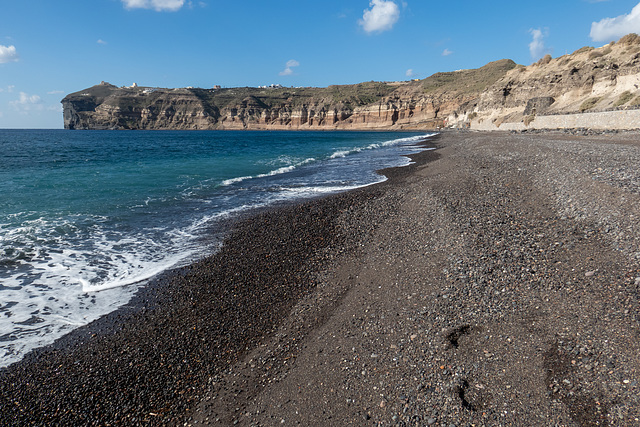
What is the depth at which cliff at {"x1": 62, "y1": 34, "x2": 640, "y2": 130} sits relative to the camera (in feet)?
151

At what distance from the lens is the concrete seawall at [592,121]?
2792 centimetres

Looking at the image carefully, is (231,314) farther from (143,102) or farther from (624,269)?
(143,102)

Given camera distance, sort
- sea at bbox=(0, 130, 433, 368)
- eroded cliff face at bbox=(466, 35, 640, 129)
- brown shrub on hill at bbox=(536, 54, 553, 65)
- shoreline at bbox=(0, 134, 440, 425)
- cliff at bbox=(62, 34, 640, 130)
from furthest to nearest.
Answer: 1. brown shrub on hill at bbox=(536, 54, 553, 65)
2. cliff at bbox=(62, 34, 640, 130)
3. eroded cliff face at bbox=(466, 35, 640, 129)
4. sea at bbox=(0, 130, 433, 368)
5. shoreline at bbox=(0, 134, 440, 425)

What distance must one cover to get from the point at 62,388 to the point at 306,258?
18.5 ft

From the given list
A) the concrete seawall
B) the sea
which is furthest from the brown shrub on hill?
the sea

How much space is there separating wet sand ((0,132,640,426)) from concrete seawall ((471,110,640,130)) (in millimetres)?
27295

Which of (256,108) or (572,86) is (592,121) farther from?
(256,108)

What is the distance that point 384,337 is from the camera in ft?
17.5

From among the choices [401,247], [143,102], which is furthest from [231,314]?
[143,102]

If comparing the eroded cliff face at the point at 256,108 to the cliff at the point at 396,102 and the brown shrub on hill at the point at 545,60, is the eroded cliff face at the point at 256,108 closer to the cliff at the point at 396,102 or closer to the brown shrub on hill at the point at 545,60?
the cliff at the point at 396,102

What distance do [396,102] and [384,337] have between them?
15627cm

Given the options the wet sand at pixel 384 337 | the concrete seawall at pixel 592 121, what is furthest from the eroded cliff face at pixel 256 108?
the wet sand at pixel 384 337

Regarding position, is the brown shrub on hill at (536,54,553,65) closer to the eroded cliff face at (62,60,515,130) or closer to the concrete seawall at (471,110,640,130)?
the concrete seawall at (471,110,640,130)

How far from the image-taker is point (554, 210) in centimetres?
981
